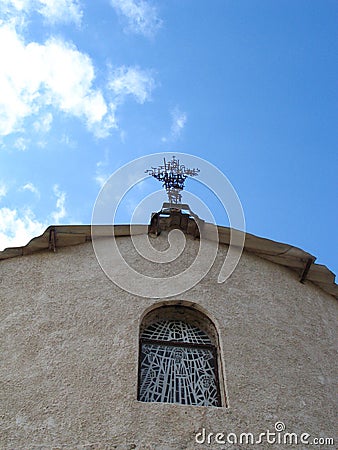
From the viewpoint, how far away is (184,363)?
6820 mm

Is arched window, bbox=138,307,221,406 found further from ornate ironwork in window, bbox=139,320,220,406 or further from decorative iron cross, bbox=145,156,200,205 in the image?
decorative iron cross, bbox=145,156,200,205

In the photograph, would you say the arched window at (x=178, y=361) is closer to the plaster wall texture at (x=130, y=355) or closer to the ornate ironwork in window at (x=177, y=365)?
the ornate ironwork in window at (x=177, y=365)

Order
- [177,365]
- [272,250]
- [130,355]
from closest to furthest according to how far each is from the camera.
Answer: [130,355], [177,365], [272,250]

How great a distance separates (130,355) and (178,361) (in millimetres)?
687

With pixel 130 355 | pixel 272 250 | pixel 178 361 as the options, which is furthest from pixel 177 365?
pixel 272 250

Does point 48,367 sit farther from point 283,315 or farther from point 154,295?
point 283,315

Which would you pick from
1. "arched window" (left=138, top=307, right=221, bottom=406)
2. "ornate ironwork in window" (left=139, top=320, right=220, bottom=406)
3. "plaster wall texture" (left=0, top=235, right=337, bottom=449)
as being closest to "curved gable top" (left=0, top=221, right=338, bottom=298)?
"plaster wall texture" (left=0, top=235, right=337, bottom=449)

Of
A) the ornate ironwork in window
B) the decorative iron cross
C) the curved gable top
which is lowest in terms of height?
the ornate ironwork in window

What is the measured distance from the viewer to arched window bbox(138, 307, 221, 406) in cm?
643

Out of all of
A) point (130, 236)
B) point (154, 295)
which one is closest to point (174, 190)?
point (130, 236)

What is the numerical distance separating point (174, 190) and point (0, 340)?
4.11 meters

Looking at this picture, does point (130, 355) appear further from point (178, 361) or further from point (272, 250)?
point (272, 250)

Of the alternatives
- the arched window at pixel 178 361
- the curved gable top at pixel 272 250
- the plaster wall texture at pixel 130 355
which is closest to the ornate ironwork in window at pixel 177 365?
the arched window at pixel 178 361

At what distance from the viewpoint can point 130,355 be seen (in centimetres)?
647
